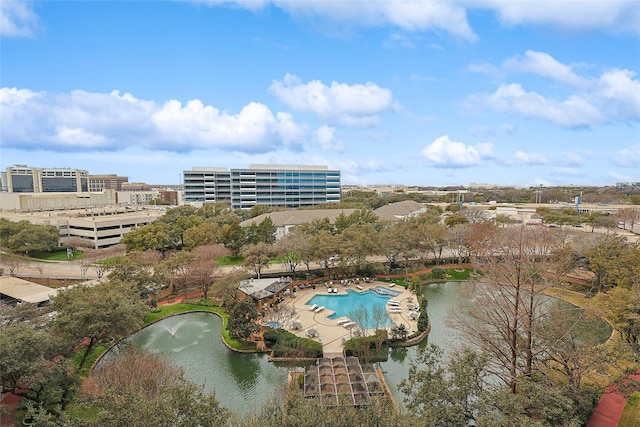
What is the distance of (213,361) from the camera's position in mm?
15742

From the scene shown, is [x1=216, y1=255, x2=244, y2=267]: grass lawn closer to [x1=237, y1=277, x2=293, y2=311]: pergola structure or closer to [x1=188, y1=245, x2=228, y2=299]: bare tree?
[x1=188, y1=245, x2=228, y2=299]: bare tree

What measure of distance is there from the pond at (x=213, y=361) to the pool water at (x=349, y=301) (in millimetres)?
6623

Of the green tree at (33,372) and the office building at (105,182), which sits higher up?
the office building at (105,182)

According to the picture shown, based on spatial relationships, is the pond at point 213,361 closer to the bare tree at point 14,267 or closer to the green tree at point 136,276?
the green tree at point 136,276

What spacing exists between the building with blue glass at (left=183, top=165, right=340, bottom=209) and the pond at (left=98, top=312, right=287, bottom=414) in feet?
145

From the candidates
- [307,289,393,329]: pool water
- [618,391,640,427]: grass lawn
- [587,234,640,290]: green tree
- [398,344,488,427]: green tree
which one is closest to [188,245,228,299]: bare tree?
[307,289,393,329]: pool water

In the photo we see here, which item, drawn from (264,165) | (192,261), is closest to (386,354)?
(192,261)

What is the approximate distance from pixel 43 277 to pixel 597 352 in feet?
110

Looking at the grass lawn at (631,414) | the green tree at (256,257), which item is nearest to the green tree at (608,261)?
the grass lawn at (631,414)

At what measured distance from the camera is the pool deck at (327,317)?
56.7ft

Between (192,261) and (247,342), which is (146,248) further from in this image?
(247,342)

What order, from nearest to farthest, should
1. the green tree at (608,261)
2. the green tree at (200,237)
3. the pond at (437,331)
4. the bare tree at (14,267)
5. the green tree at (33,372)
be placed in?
1. the green tree at (33,372)
2. the pond at (437,331)
3. the green tree at (608,261)
4. the bare tree at (14,267)
5. the green tree at (200,237)

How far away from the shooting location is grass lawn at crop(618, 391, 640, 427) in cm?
1069

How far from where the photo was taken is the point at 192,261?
23734 millimetres
